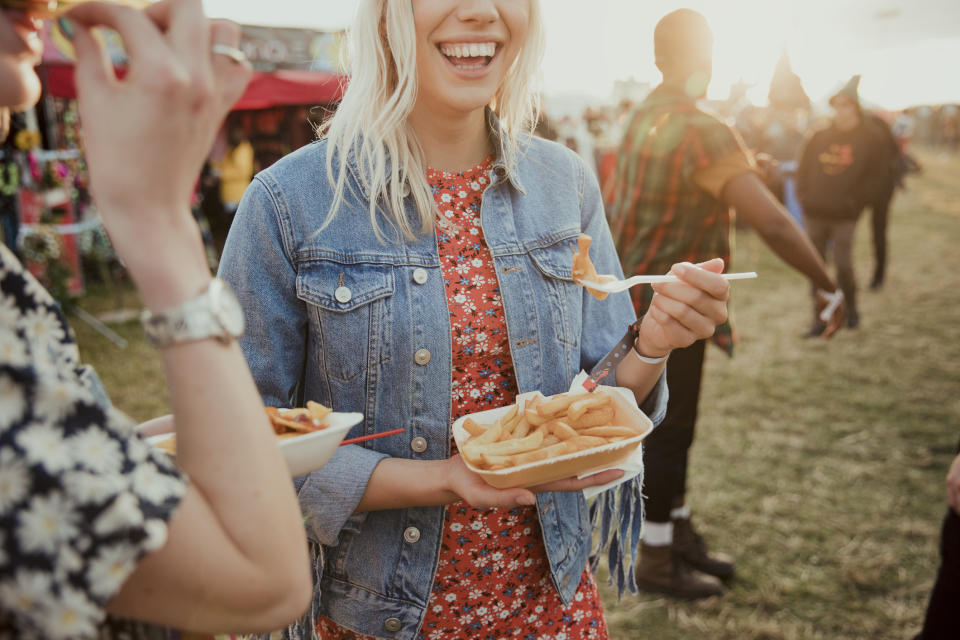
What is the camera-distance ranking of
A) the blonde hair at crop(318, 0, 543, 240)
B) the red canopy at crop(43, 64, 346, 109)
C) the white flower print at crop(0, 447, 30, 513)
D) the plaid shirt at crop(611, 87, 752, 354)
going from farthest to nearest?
1. the red canopy at crop(43, 64, 346, 109)
2. the plaid shirt at crop(611, 87, 752, 354)
3. the blonde hair at crop(318, 0, 543, 240)
4. the white flower print at crop(0, 447, 30, 513)

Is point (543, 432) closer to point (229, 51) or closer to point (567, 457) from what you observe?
point (567, 457)

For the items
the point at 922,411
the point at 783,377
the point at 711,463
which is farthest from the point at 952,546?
the point at 783,377

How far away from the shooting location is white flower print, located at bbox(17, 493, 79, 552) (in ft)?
2.04

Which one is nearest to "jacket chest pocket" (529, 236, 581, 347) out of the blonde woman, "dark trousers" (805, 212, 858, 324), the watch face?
the blonde woman

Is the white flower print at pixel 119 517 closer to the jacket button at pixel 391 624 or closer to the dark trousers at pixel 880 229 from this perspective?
the jacket button at pixel 391 624

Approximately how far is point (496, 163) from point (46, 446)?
4.24 ft

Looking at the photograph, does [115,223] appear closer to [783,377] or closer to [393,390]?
[393,390]

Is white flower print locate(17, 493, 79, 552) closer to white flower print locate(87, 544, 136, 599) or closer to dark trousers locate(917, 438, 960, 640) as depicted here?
white flower print locate(87, 544, 136, 599)

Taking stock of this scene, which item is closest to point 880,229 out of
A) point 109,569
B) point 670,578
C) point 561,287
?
point 670,578

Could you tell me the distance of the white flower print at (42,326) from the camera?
70 centimetres

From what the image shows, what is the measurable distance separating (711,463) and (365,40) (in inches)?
159

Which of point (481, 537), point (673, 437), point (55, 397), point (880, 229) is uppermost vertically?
point (55, 397)

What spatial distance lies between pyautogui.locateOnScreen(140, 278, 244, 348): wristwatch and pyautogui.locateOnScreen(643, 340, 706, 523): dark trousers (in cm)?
296

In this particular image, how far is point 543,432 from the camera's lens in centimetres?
141
